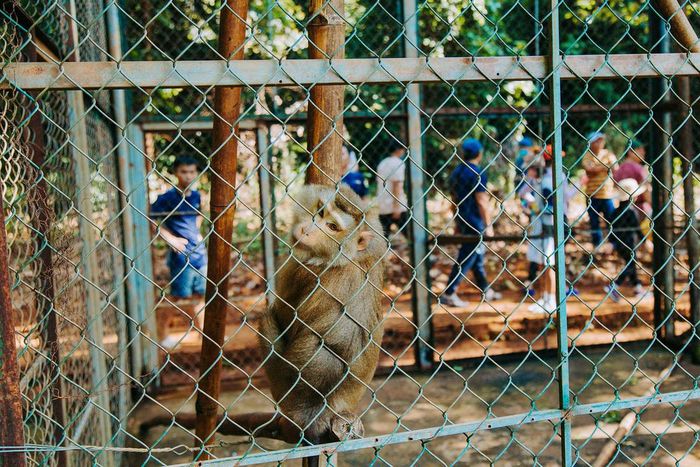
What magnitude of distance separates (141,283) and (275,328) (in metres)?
3.17

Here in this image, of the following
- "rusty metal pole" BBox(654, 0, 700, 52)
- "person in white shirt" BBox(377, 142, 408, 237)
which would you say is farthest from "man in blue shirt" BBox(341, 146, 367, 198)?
"rusty metal pole" BBox(654, 0, 700, 52)

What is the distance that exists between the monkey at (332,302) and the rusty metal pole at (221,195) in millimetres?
346

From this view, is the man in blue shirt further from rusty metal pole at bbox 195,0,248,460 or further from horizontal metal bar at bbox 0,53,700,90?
horizontal metal bar at bbox 0,53,700,90

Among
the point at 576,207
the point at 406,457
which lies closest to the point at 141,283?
the point at 406,457

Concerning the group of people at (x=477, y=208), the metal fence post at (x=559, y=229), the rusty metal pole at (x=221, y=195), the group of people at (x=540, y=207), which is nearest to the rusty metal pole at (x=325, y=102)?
the rusty metal pole at (x=221, y=195)

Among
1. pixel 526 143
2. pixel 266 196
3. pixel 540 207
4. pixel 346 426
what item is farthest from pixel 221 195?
pixel 526 143

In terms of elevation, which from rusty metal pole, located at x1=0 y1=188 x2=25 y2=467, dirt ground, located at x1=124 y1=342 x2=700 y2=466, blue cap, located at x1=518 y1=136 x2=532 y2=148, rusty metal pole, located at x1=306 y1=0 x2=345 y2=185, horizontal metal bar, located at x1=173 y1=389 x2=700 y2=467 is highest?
rusty metal pole, located at x1=306 y1=0 x2=345 y2=185

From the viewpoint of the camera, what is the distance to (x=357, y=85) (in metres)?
2.31

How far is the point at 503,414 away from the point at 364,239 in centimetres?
325

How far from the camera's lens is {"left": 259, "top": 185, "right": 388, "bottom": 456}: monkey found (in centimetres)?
310

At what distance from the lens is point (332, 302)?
10.4 feet

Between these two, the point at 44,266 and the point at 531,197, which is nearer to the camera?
the point at 44,266

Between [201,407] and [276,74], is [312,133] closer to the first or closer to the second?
[276,74]

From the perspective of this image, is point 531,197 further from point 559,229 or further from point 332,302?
point 559,229
